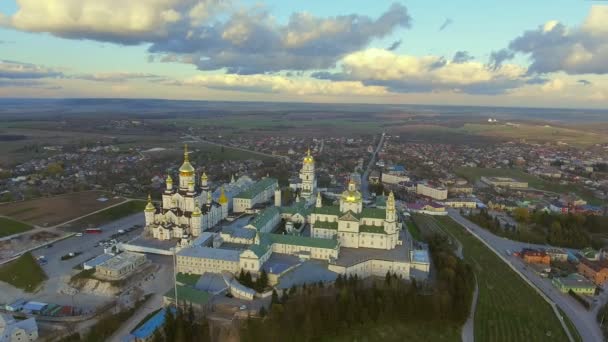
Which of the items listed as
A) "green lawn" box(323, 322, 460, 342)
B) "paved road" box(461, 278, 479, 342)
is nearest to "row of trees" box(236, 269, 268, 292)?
"green lawn" box(323, 322, 460, 342)

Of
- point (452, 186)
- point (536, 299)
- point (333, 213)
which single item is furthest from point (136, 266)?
point (452, 186)

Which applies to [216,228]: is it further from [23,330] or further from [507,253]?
[507,253]

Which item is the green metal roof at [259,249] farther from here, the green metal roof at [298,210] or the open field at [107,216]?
the open field at [107,216]

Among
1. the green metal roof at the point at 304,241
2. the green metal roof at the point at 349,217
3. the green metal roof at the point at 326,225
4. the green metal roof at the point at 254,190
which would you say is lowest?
the green metal roof at the point at 304,241

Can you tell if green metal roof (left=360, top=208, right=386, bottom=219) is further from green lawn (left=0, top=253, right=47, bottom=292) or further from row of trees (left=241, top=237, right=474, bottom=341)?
green lawn (left=0, top=253, right=47, bottom=292)

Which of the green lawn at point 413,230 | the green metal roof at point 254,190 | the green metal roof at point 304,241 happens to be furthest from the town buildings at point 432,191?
the green metal roof at point 304,241

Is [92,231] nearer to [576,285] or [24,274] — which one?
[24,274]
